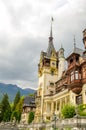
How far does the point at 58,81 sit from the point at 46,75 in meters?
5.06

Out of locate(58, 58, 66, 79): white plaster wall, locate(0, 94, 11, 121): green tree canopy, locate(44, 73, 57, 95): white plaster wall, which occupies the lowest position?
locate(0, 94, 11, 121): green tree canopy

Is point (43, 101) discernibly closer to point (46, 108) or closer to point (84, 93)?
point (46, 108)

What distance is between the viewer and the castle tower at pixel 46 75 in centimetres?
7025

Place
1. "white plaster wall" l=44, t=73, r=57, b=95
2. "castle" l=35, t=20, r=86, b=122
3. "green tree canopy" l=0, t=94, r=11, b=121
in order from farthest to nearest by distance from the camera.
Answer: "green tree canopy" l=0, t=94, r=11, b=121 → "white plaster wall" l=44, t=73, r=57, b=95 → "castle" l=35, t=20, r=86, b=122

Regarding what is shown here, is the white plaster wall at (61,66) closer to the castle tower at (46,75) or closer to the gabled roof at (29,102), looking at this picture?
the castle tower at (46,75)

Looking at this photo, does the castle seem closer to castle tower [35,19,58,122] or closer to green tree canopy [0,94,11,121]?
castle tower [35,19,58,122]

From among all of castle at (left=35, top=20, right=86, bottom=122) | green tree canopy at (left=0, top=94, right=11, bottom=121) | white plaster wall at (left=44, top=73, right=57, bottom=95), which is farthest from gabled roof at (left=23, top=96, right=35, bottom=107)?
white plaster wall at (left=44, top=73, right=57, bottom=95)

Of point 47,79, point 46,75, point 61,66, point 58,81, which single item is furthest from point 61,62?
point 58,81

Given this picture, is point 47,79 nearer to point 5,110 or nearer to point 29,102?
point 29,102

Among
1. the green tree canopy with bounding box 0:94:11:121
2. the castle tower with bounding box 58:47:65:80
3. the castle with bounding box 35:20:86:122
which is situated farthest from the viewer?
the green tree canopy with bounding box 0:94:11:121

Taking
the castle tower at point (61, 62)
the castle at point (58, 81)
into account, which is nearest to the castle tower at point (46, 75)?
the castle at point (58, 81)

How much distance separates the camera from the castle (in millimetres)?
47219

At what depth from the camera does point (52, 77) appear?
7362 centimetres

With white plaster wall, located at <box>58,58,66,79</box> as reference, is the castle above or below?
below
